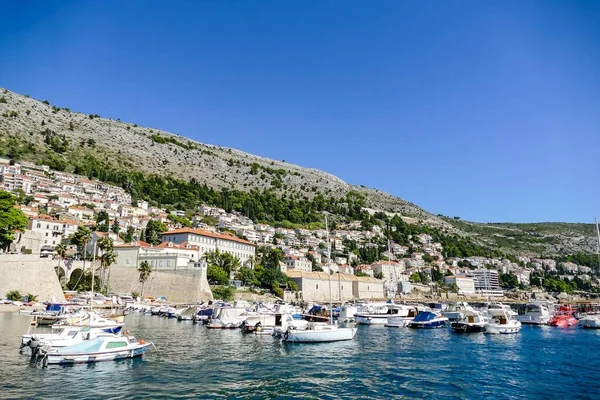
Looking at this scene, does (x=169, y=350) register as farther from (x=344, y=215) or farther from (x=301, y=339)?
(x=344, y=215)

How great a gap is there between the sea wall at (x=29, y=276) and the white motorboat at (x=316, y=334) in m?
26.9

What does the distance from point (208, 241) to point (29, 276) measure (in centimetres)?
3584

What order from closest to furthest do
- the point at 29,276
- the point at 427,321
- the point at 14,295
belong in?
the point at 427,321
the point at 14,295
the point at 29,276

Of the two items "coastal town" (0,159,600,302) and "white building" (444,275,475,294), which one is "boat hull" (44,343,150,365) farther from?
"white building" (444,275,475,294)

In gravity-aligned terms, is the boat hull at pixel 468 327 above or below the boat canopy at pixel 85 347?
below

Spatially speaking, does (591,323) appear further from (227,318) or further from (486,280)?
(486,280)

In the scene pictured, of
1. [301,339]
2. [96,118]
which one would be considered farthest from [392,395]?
[96,118]

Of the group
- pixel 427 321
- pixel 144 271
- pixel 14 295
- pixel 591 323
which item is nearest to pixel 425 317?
pixel 427 321

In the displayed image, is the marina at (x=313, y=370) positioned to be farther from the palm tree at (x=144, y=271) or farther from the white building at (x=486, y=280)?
the white building at (x=486, y=280)

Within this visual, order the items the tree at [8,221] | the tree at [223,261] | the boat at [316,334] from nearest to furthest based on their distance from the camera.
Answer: the boat at [316,334]
the tree at [8,221]
the tree at [223,261]

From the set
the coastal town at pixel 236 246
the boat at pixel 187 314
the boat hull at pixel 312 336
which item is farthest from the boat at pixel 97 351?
the coastal town at pixel 236 246

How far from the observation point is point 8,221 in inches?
1895

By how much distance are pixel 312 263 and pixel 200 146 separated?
347 feet

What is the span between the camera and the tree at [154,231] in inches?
3081
